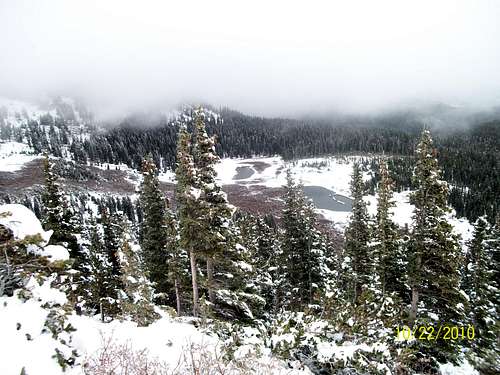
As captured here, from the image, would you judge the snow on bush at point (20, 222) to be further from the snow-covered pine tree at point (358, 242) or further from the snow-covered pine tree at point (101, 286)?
the snow-covered pine tree at point (101, 286)

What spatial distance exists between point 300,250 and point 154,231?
1214cm

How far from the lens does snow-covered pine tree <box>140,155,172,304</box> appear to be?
75.9 ft

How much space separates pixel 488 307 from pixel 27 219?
1087 inches

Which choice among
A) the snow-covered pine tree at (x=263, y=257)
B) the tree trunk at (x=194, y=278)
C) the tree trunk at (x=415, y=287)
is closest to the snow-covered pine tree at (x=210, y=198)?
the tree trunk at (x=194, y=278)

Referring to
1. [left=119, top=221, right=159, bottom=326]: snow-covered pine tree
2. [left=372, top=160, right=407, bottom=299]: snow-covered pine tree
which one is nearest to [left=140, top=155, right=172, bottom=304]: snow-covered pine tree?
[left=119, top=221, right=159, bottom=326]: snow-covered pine tree

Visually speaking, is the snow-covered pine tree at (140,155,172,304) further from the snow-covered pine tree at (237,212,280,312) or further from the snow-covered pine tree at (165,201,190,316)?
the snow-covered pine tree at (237,212,280,312)

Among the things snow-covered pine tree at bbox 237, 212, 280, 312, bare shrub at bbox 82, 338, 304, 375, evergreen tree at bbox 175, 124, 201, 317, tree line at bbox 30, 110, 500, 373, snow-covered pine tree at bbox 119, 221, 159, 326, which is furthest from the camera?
snow-covered pine tree at bbox 237, 212, 280, 312

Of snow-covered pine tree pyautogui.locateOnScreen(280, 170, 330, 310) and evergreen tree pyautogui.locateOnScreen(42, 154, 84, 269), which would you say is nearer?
evergreen tree pyautogui.locateOnScreen(42, 154, 84, 269)

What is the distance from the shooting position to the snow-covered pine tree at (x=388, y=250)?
1975 cm

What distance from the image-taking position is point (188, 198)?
1605 centimetres

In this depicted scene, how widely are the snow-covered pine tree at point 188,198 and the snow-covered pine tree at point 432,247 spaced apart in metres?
12.3

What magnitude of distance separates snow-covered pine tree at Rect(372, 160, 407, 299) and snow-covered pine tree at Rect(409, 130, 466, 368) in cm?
229

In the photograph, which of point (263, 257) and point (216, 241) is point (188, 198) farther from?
point (263, 257)

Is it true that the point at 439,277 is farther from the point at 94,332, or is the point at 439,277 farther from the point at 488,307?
the point at 94,332
